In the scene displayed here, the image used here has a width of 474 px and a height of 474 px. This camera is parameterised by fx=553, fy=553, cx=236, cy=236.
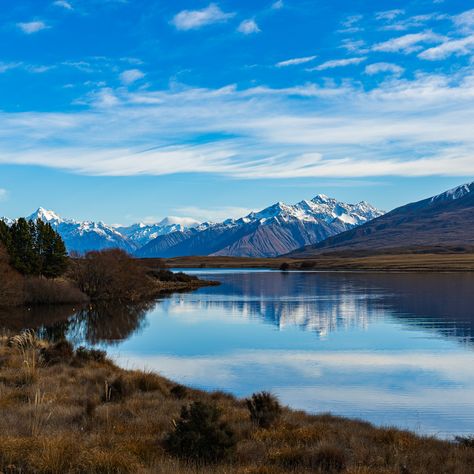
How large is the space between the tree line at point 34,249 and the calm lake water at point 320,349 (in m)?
16.3

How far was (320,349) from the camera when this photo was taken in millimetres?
34188

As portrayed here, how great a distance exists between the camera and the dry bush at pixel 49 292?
2766 inches

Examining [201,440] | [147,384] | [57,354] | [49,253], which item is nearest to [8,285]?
[49,253]

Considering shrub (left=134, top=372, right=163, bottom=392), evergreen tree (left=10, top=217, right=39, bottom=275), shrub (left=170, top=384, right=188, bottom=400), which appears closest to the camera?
shrub (left=170, top=384, right=188, bottom=400)

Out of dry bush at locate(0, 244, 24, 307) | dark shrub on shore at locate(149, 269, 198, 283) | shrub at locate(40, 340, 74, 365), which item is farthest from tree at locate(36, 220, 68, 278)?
shrub at locate(40, 340, 74, 365)

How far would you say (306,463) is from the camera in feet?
35.8

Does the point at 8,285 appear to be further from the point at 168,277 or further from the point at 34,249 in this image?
the point at 168,277

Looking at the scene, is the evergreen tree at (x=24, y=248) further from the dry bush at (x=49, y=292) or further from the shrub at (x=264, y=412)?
the shrub at (x=264, y=412)

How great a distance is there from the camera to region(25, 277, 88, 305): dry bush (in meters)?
70.2

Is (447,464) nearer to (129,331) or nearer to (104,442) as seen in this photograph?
(104,442)

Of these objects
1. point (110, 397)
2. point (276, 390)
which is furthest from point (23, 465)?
point (276, 390)

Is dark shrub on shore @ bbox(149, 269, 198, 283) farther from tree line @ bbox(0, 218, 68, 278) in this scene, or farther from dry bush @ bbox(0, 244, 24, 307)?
dry bush @ bbox(0, 244, 24, 307)

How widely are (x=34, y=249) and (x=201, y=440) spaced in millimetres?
73777

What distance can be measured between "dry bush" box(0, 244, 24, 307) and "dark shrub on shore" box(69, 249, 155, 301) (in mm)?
15042
